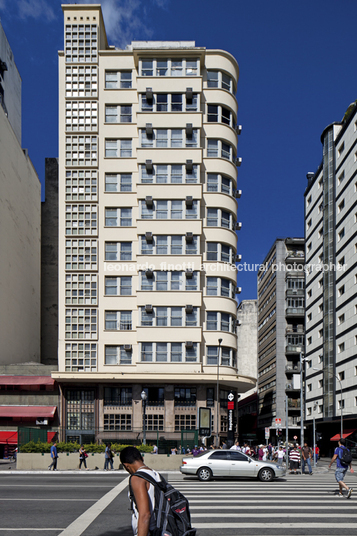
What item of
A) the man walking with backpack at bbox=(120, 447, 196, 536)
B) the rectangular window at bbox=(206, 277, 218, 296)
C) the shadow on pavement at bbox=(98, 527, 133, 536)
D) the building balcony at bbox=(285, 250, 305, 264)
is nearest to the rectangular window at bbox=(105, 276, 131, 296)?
the rectangular window at bbox=(206, 277, 218, 296)

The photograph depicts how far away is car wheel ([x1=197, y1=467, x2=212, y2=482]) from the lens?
23047 millimetres

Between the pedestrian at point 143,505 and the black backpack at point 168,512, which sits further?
the black backpack at point 168,512

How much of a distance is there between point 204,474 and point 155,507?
59.4 ft

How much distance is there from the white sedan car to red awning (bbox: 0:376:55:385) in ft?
84.0

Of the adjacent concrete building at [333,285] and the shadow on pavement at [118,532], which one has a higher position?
the adjacent concrete building at [333,285]

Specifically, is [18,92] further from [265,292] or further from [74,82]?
[265,292]

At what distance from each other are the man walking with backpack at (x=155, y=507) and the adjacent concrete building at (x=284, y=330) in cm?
7845

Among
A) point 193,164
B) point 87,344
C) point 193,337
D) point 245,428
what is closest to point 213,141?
point 193,164

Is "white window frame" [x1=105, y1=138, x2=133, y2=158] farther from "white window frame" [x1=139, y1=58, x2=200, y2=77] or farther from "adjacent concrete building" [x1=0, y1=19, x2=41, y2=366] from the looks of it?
"adjacent concrete building" [x1=0, y1=19, x2=41, y2=366]

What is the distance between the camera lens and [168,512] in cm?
598

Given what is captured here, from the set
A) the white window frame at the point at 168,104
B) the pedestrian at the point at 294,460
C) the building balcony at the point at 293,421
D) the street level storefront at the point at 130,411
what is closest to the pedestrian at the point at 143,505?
the pedestrian at the point at 294,460

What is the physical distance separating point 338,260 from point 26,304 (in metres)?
33.2

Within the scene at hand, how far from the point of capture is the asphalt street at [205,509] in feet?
39.2

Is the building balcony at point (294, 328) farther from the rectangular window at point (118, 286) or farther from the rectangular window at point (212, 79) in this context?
the rectangular window at point (212, 79)
